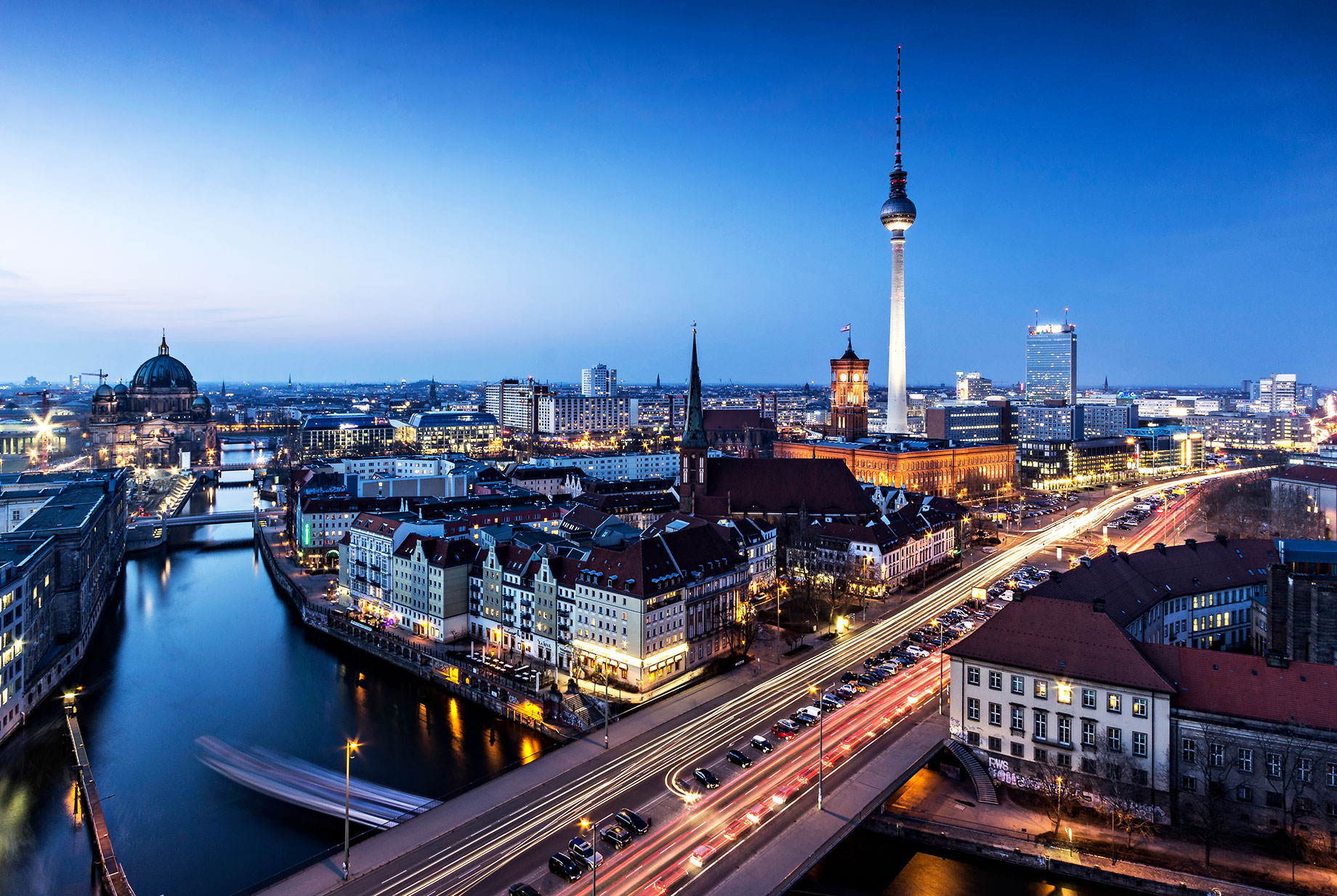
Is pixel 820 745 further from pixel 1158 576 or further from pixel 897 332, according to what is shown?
pixel 897 332

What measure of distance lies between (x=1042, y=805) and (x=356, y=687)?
117ft

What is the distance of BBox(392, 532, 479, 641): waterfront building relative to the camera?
47.2 meters

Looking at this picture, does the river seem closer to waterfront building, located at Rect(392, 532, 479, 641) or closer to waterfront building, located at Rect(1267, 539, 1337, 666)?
waterfront building, located at Rect(392, 532, 479, 641)

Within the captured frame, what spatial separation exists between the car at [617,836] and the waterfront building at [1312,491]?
258 feet

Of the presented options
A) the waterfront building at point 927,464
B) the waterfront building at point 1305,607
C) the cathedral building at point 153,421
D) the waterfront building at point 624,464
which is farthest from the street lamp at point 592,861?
the cathedral building at point 153,421

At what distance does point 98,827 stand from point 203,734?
9.29m

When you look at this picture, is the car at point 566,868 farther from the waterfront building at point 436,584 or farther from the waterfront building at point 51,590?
the waterfront building at point 51,590

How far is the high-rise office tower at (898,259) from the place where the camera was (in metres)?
131

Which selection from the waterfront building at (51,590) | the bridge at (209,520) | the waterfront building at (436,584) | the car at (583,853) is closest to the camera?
the car at (583,853)

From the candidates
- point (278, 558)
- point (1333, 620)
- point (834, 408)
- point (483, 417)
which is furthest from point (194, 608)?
point (483, 417)

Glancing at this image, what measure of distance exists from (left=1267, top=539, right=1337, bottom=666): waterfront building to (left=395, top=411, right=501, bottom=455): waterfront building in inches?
5644

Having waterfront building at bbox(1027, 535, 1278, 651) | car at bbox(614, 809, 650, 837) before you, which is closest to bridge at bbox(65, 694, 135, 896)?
car at bbox(614, 809, 650, 837)

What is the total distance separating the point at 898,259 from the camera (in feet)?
437

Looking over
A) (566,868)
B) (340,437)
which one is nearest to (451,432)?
(340,437)
